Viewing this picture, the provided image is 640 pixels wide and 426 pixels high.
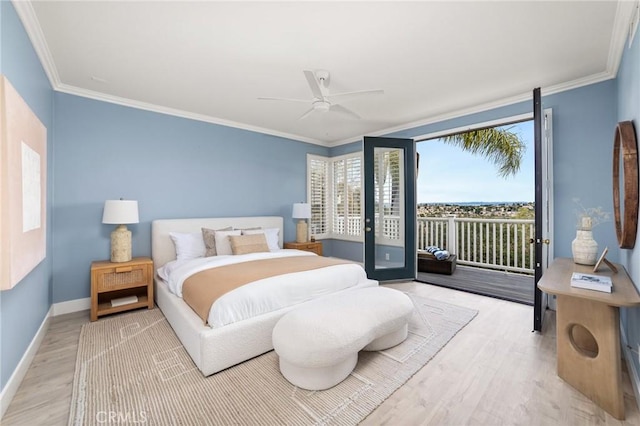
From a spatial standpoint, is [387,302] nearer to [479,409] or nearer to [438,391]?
[438,391]

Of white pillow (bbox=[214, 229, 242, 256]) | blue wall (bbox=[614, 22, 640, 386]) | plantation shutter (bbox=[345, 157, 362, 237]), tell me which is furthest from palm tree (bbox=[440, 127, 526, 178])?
white pillow (bbox=[214, 229, 242, 256])

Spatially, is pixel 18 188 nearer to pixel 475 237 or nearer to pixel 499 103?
pixel 499 103

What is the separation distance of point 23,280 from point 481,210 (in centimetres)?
714

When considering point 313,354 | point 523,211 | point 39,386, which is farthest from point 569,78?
point 39,386

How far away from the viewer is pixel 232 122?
15.0 feet

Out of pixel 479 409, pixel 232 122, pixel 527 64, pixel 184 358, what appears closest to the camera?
pixel 479 409

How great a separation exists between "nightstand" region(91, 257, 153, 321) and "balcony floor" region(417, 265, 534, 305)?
4093mm

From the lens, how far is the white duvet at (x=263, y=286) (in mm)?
2225

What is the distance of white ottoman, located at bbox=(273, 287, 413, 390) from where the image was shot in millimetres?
1845

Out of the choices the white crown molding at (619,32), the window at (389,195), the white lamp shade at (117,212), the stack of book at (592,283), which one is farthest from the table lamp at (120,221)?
the white crown molding at (619,32)

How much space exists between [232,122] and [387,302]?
3.76m

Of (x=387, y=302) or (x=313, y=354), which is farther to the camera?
(x=387, y=302)

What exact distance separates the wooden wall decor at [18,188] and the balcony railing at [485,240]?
20.5 ft

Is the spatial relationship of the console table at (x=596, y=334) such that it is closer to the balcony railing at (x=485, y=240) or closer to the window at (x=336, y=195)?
the balcony railing at (x=485, y=240)
